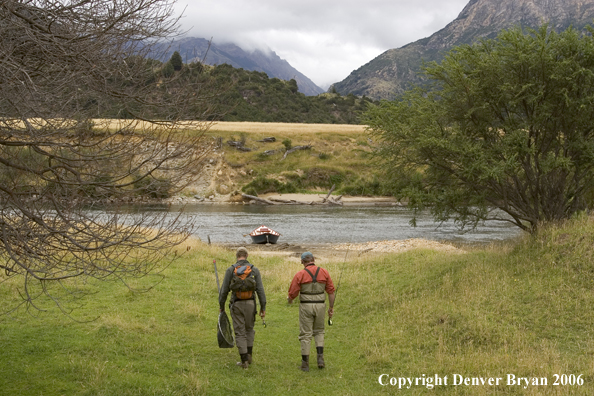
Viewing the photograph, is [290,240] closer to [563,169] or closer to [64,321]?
[563,169]

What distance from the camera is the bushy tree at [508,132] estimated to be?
48.3 ft

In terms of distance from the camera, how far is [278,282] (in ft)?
54.0

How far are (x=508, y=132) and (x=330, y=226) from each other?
24.9 m

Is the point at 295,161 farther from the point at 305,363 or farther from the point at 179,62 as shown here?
the point at 305,363

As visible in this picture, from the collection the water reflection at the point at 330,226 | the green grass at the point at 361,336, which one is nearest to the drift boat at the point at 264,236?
the water reflection at the point at 330,226

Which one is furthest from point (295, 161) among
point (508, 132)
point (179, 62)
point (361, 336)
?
point (361, 336)

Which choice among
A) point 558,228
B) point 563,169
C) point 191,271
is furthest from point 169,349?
point 563,169

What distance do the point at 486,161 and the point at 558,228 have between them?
99.1 inches

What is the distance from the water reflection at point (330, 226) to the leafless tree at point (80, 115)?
21.4m

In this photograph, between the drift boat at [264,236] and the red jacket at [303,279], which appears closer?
the red jacket at [303,279]

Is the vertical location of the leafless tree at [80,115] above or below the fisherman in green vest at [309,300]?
above

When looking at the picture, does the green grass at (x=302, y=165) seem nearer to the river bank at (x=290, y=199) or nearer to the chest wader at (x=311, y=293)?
the river bank at (x=290, y=199)

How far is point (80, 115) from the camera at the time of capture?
7.33 meters

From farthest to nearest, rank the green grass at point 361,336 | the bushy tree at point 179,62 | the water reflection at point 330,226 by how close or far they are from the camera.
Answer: the water reflection at point 330,226 < the bushy tree at point 179,62 < the green grass at point 361,336
